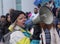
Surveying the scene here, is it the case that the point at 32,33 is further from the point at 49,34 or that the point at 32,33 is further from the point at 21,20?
the point at 49,34

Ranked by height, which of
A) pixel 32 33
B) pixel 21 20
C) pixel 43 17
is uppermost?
pixel 43 17

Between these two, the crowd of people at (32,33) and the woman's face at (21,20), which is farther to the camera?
the woman's face at (21,20)

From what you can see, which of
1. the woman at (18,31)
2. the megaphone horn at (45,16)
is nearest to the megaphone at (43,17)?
the megaphone horn at (45,16)

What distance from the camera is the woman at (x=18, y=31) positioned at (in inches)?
213

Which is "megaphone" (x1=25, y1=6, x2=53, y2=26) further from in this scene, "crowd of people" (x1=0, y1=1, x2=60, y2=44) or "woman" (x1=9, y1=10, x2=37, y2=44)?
"woman" (x1=9, y1=10, x2=37, y2=44)

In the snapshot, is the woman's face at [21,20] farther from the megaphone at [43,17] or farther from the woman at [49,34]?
the woman at [49,34]

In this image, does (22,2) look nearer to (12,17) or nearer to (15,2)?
(15,2)

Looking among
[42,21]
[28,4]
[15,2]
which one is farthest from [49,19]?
[15,2]

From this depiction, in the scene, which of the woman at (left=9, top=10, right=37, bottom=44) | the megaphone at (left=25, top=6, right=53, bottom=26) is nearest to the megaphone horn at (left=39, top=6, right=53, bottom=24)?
the megaphone at (left=25, top=6, right=53, bottom=26)

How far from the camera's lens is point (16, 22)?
568 cm

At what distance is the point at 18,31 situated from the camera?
551 centimetres

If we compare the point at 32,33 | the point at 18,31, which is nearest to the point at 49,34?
the point at 32,33

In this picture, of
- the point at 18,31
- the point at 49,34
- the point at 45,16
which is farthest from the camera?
the point at 18,31

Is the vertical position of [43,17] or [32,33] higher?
[43,17]
